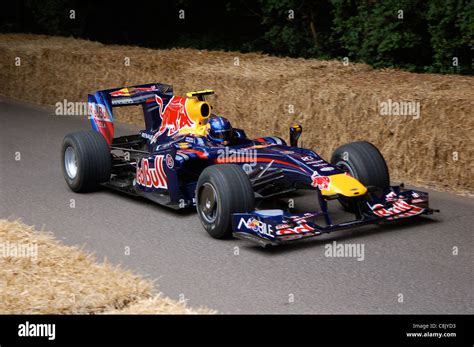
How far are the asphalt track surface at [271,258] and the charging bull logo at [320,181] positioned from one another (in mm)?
476

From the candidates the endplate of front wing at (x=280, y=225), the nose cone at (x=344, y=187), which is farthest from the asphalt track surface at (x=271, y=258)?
the nose cone at (x=344, y=187)

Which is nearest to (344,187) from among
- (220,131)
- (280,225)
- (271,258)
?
(280,225)

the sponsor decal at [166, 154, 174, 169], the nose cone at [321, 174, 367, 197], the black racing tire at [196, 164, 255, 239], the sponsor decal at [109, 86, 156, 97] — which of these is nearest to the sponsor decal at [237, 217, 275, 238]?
the black racing tire at [196, 164, 255, 239]

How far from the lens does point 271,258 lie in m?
7.93

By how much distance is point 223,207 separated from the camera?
27.2ft

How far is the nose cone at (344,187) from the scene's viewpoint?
8.34 metres

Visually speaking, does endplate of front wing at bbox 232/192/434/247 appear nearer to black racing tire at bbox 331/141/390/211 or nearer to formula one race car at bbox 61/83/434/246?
formula one race car at bbox 61/83/434/246

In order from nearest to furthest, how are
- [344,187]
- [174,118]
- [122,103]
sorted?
1. [344,187]
2. [174,118]
3. [122,103]

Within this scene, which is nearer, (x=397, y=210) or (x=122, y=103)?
(x=397, y=210)

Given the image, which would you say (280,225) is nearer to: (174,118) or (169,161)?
(169,161)

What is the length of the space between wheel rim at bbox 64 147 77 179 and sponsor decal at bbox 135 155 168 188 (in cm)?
116

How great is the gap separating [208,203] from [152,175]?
1148mm

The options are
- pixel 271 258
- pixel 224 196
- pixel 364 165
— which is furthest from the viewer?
pixel 364 165
